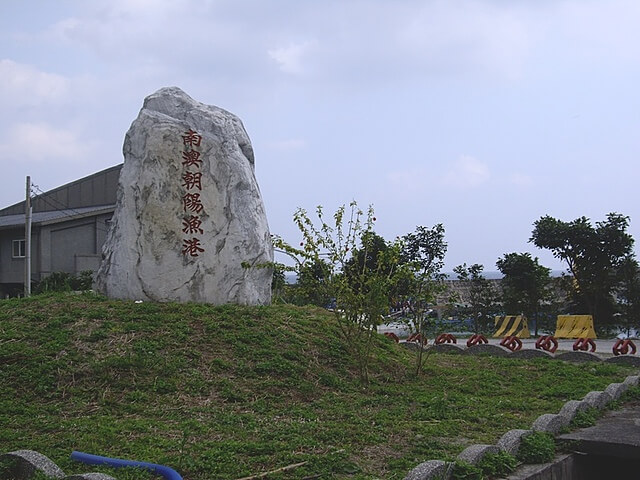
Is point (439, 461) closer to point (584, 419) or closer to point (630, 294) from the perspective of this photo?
point (584, 419)

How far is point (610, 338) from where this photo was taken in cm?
1855

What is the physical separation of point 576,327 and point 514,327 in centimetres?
205

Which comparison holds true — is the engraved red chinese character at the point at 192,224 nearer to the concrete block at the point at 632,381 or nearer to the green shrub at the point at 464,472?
the concrete block at the point at 632,381

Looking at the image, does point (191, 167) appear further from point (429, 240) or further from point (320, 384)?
point (429, 240)

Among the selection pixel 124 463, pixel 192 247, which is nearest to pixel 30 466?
pixel 124 463

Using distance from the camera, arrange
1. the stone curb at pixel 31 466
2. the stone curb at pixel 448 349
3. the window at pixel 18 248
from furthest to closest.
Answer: the window at pixel 18 248
the stone curb at pixel 448 349
the stone curb at pixel 31 466

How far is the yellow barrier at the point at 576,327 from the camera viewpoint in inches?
693

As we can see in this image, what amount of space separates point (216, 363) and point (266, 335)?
1065 mm

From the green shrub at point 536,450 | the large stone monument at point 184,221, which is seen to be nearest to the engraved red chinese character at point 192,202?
the large stone monument at point 184,221

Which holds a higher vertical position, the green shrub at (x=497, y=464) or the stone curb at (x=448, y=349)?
the stone curb at (x=448, y=349)

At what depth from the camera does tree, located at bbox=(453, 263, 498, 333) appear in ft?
71.6

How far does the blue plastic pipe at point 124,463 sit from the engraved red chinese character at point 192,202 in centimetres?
537

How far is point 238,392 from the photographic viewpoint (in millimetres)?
6672

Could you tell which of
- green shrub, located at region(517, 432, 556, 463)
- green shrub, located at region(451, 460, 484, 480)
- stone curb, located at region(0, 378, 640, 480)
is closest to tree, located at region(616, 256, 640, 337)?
stone curb, located at region(0, 378, 640, 480)
